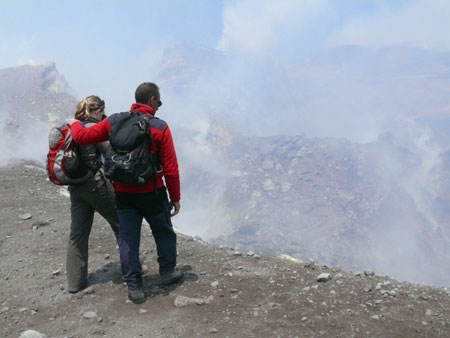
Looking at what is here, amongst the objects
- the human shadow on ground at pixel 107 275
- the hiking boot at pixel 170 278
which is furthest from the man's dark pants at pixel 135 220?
the human shadow on ground at pixel 107 275

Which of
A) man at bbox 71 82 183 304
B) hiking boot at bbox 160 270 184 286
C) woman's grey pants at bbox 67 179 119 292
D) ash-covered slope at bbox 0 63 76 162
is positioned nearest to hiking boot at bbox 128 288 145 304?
man at bbox 71 82 183 304

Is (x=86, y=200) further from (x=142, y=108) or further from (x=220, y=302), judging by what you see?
(x=220, y=302)

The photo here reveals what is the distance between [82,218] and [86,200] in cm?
38

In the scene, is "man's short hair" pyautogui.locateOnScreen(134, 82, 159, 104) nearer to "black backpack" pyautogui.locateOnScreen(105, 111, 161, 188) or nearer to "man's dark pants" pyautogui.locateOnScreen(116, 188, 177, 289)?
"black backpack" pyautogui.locateOnScreen(105, 111, 161, 188)

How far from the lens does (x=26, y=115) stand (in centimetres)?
4738

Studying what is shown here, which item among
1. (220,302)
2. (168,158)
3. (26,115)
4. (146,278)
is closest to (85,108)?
(168,158)

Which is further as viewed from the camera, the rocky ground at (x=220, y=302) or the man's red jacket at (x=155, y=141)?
the man's red jacket at (x=155, y=141)

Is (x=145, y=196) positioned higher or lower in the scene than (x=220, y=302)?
higher

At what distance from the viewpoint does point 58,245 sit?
29.6 feet

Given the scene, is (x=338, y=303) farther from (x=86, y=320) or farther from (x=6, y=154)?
(x=6, y=154)

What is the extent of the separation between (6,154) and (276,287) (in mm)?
22404

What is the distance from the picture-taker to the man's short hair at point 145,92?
5.62 meters

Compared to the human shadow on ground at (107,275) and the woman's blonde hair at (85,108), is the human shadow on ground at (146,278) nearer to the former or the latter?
the human shadow on ground at (107,275)

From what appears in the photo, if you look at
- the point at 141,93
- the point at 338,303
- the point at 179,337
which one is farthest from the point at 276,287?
the point at 141,93
